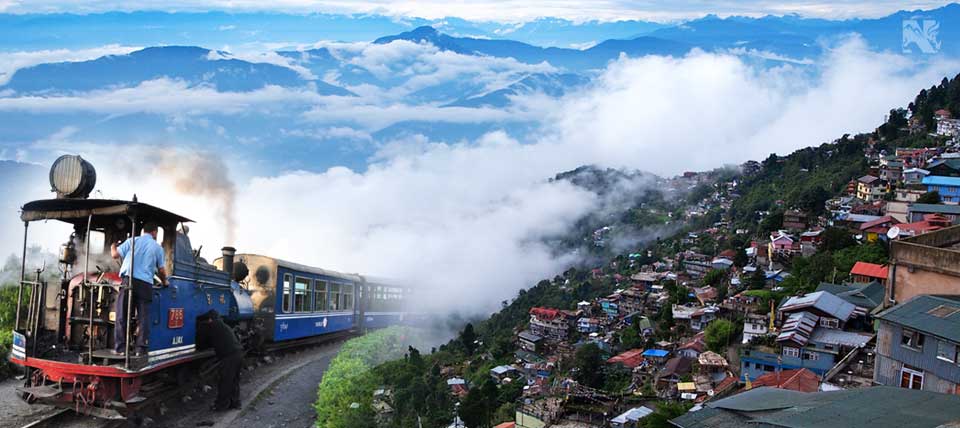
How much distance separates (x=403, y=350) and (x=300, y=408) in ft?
37.5

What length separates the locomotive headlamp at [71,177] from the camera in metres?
13.4

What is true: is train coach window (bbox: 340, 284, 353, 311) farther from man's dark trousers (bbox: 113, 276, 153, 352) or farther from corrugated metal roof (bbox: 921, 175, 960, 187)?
corrugated metal roof (bbox: 921, 175, 960, 187)

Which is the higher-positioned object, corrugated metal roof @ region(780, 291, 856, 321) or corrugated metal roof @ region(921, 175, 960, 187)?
corrugated metal roof @ region(921, 175, 960, 187)

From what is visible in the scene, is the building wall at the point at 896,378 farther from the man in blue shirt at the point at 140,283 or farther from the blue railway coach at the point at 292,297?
the man in blue shirt at the point at 140,283

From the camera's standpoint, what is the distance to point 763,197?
64.4m

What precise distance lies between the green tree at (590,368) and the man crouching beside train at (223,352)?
40.1 ft

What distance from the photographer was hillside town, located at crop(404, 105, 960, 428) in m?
14.7

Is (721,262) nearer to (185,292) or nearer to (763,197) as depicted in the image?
(763,197)

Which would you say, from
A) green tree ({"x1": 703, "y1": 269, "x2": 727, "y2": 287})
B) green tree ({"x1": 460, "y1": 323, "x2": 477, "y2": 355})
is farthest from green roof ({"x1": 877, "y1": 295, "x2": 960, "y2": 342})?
green tree ({"x1": 703, "y1": 269, "x2": 727, "y2": 287})

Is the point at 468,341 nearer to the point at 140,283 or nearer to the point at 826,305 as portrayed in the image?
the point at 826,305

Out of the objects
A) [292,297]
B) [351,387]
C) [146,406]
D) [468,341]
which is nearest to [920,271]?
[351,387]

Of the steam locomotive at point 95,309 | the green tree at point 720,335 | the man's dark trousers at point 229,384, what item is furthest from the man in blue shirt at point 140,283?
the green tree at point 720,335

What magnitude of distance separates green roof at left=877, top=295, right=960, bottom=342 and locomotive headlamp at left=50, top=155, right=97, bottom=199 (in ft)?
44.7

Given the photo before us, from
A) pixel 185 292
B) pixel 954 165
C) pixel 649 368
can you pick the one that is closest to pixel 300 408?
pixel 185 292
